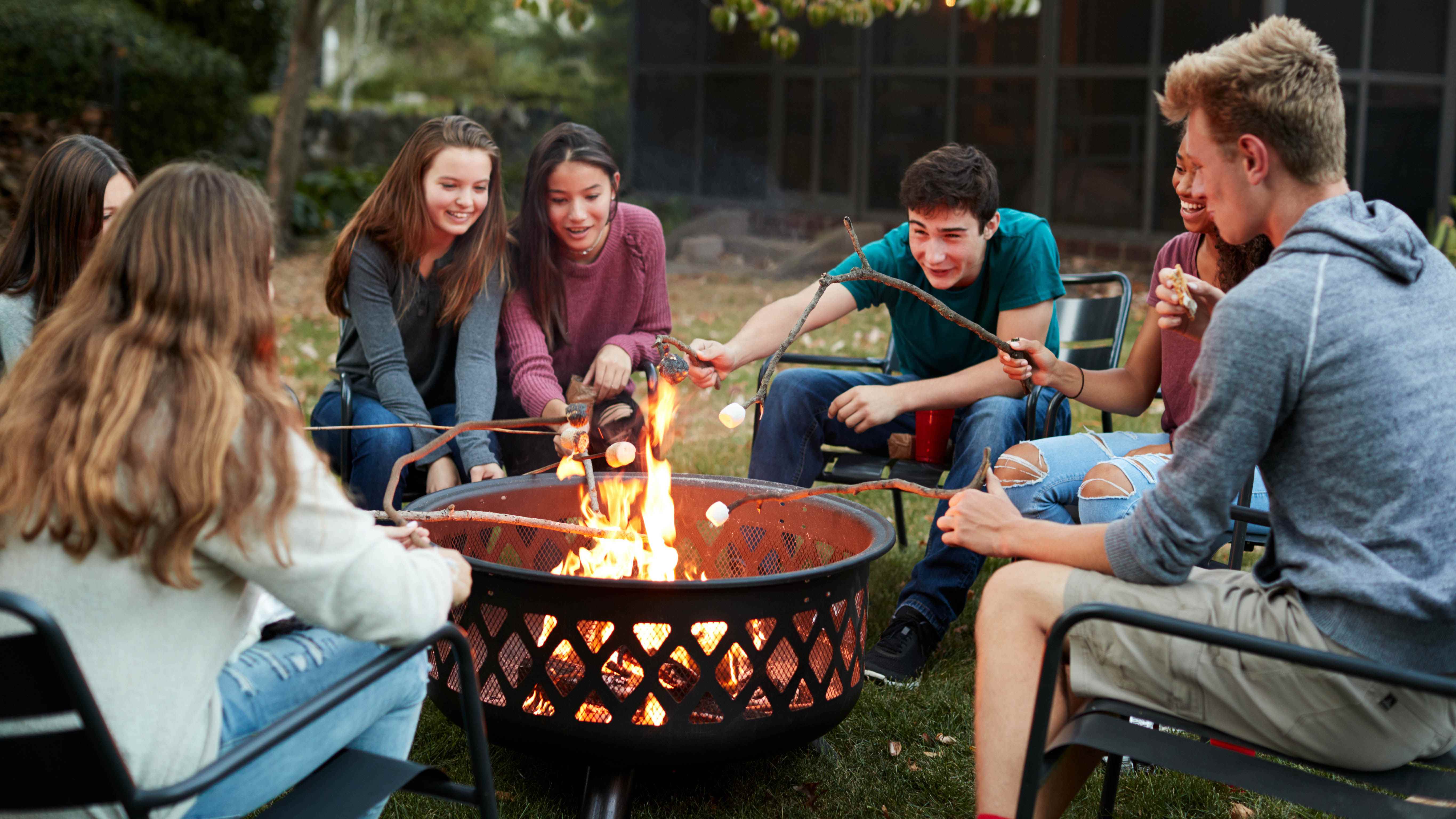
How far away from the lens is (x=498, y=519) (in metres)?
2.51

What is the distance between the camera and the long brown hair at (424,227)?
3.53 metres

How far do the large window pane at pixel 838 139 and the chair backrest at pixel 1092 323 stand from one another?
7937 millimetres

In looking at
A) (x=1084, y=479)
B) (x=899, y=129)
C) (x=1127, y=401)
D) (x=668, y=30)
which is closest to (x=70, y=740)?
(x=1084, y=479)

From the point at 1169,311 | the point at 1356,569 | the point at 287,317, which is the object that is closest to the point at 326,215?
the point at 287,317

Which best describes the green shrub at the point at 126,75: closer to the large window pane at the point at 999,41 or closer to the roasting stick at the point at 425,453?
the large window pane at the point at 999,41

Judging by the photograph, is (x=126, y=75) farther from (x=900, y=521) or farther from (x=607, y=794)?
(x=607, y=794)

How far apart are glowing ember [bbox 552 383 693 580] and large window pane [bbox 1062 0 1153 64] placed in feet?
27.4

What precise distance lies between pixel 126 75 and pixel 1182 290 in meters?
10.2

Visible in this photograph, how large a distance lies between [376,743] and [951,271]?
7.27 feet

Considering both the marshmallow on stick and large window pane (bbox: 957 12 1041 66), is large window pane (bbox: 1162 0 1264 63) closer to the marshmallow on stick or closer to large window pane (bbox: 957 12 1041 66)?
large window pane (bbox: 957 12 1041 66)

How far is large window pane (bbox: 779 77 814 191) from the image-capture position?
1206cm

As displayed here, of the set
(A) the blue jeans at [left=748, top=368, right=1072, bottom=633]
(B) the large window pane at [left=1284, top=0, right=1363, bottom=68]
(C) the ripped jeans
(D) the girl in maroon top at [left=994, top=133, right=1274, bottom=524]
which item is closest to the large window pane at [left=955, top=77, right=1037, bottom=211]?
(B) the large window pane at [left=1284, top=0, right=1363, bottom=68]

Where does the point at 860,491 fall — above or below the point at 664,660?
above

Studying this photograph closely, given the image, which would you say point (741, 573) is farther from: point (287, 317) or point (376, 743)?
point (287, 317)
